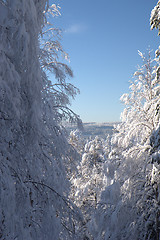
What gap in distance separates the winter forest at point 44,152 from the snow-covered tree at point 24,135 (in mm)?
15

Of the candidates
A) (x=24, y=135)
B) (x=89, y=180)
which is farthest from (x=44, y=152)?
(x=89, y=180)

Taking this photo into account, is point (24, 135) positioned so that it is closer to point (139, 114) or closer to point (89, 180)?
point (139, 114)

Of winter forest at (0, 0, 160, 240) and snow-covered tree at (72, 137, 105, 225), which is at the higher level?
winter forest at (0, 0, 160, 240)

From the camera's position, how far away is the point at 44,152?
4.83 meters

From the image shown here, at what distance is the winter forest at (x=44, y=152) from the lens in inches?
122

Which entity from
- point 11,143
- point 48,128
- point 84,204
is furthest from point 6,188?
point 84,204

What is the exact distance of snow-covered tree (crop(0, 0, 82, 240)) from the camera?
3.02 m

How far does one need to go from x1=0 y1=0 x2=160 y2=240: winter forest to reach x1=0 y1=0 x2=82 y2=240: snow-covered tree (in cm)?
2

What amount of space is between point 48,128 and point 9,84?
86.7 inches

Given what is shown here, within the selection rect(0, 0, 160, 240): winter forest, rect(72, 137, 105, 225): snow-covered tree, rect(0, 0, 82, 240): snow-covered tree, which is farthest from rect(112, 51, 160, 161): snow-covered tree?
rect(72, 137, 105, 225): snow-covered tree

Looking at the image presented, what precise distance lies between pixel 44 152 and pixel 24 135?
3.66ft

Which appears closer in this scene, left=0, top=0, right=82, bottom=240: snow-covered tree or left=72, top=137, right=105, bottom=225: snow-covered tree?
left=0, top=0, right=82, bottom=240: snow-covered tree

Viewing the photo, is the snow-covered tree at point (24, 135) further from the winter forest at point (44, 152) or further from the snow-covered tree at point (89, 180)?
the snow-covered tree at point (89, 180)

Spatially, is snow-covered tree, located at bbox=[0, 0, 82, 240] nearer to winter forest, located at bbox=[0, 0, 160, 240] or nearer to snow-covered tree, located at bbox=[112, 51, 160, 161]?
winter forest, located at bbox=[0, 0, 160, 240]
